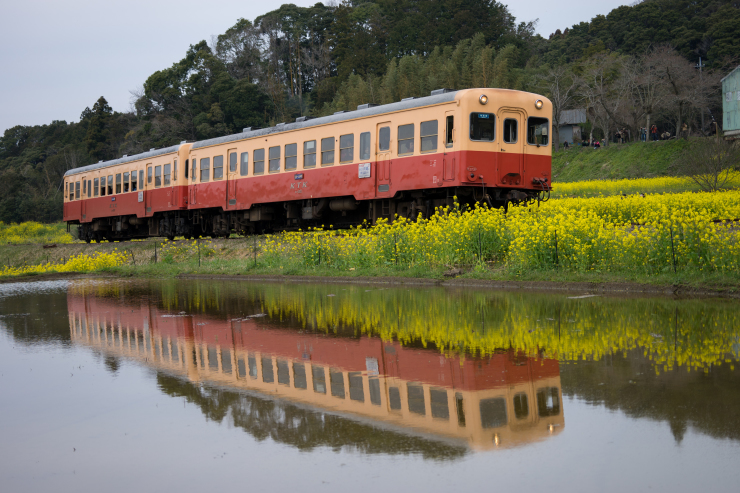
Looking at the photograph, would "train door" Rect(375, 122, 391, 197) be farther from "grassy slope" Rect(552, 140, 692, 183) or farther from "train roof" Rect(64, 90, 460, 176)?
"grassy slope" Rect(552, 140, 692, 183)

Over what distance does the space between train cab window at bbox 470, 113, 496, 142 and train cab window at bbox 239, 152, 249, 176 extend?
9288mm

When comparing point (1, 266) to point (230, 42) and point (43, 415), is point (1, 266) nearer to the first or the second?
point (43, 415)

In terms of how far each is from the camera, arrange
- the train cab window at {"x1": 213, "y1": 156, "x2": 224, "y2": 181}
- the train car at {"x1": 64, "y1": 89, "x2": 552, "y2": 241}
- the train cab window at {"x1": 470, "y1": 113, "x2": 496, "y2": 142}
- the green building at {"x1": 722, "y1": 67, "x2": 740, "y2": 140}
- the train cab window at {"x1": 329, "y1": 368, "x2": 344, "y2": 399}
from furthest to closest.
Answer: the green building at {"x1": 722, "y1": 67, "x2": 740, "y2": 140} < the train cab window at {"x1": 213, "y1": 156, "x2": 224, "y2": 181} < the train car at {"x1": 64, "y1": 89, "x2": 552, "y2": 241} < the train cab window at {"x1": 470, "y1": 113, "x2": 496, "y2": 142} < the train cab window at {"x1": 329, "y1": 368, "x2": 344, "y2": 399}

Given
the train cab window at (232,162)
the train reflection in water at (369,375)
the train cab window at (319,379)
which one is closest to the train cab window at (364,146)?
the train cab window at (232,162)

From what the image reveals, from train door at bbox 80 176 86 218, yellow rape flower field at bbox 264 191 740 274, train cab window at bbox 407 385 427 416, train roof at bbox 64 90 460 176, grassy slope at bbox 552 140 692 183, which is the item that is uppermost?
grassy slope at bbox 552 140 692 183

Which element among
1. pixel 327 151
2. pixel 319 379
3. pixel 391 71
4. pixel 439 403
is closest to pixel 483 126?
pixel 327 151

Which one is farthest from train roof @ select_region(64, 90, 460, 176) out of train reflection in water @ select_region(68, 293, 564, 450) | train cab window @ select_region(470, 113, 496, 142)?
train reflection in water @ select_region(68, 293, 564, 450)

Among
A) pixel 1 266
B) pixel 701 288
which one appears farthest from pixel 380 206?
pixel 1 266

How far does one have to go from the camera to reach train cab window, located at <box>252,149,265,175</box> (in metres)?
22.5

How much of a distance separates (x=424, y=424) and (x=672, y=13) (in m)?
72.3

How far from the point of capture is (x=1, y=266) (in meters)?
28.7

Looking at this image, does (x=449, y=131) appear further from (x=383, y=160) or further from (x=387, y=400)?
(x=387, y=400)

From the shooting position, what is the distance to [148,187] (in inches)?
1115

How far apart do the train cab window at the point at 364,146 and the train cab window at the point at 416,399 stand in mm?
13906
